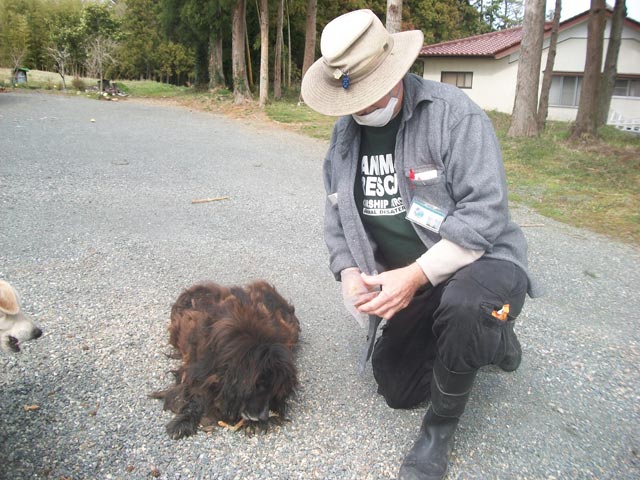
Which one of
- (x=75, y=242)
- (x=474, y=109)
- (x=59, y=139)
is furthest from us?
(x=59, y=139)

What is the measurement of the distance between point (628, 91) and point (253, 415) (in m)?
26.0

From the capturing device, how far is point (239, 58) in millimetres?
17219

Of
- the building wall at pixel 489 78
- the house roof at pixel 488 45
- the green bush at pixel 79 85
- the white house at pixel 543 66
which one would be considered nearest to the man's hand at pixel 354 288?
the green bush at pixel 79 85

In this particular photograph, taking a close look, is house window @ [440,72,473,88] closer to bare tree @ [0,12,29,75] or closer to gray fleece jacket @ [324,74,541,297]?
bare tree @ [0,12,29,75]

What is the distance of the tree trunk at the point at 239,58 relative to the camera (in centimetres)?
1683

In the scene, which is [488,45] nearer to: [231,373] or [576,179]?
[576,179]

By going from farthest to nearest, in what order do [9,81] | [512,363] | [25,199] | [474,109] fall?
[9,81] < [25,199] < [512,363] < [474,109]

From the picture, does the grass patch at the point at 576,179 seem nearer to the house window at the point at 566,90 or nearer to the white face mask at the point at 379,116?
the white face mask at the point at 379,116

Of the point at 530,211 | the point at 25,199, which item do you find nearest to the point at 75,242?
the point at 25,199

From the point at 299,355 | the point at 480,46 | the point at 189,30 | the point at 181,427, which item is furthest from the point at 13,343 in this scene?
the point at 480,46

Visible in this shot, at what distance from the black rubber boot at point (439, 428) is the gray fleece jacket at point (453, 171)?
0.50m

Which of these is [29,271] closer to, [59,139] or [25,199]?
[25,199]

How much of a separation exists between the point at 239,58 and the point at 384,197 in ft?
53.9

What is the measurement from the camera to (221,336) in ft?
7.32
